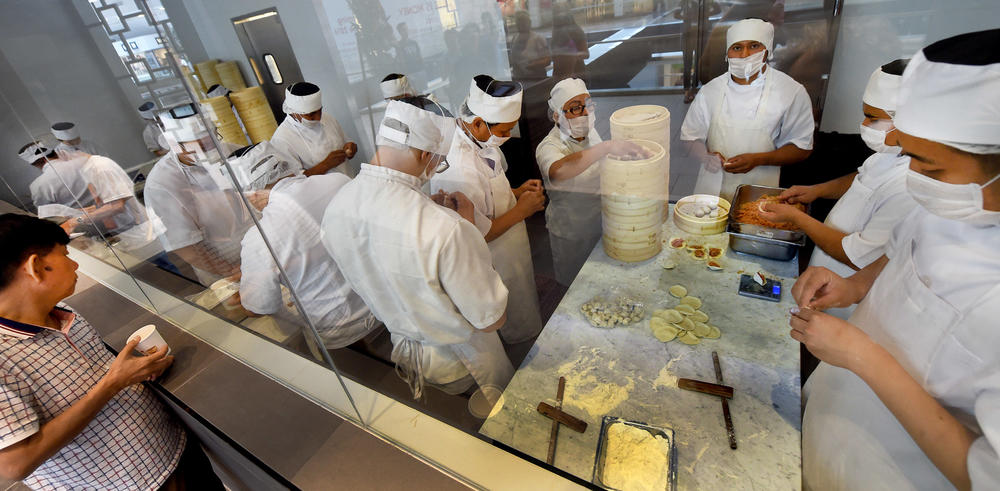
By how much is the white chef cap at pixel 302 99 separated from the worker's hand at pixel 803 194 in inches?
68.6

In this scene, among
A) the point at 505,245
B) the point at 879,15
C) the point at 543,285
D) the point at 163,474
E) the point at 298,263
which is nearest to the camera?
the point at 879,15

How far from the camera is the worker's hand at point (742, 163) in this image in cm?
167

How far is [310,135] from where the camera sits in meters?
1.55

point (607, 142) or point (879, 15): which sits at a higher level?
point (879, 15)

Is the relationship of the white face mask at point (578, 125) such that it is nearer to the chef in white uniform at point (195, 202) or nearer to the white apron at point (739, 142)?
the white apron at point (739, 142)

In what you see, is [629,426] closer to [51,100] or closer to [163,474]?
[163,474]

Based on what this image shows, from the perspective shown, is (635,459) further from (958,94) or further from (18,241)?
(18,241)

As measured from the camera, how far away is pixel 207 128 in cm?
83

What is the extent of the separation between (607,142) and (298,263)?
132 centimetres

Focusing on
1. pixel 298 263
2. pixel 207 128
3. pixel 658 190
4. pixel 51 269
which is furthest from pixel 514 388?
pixel 51 269

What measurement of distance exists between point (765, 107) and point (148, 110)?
2142 millimetres

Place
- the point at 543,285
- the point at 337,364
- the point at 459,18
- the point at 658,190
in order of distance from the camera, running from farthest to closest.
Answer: the point at 543,285, the point at 459,18, the point at 658,190, the point at 337,364

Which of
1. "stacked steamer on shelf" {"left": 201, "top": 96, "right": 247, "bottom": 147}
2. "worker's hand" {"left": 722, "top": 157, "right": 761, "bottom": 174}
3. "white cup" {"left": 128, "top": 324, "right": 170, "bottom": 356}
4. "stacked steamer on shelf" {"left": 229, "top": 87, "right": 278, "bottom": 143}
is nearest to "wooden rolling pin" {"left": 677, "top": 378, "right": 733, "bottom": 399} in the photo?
"worker's hand" {"left": 722, "top": 157, "right": 761, "bottom": 174}

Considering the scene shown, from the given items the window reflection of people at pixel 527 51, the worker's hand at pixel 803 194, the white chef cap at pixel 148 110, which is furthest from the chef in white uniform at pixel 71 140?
the worker's hand at pixel 803 194
